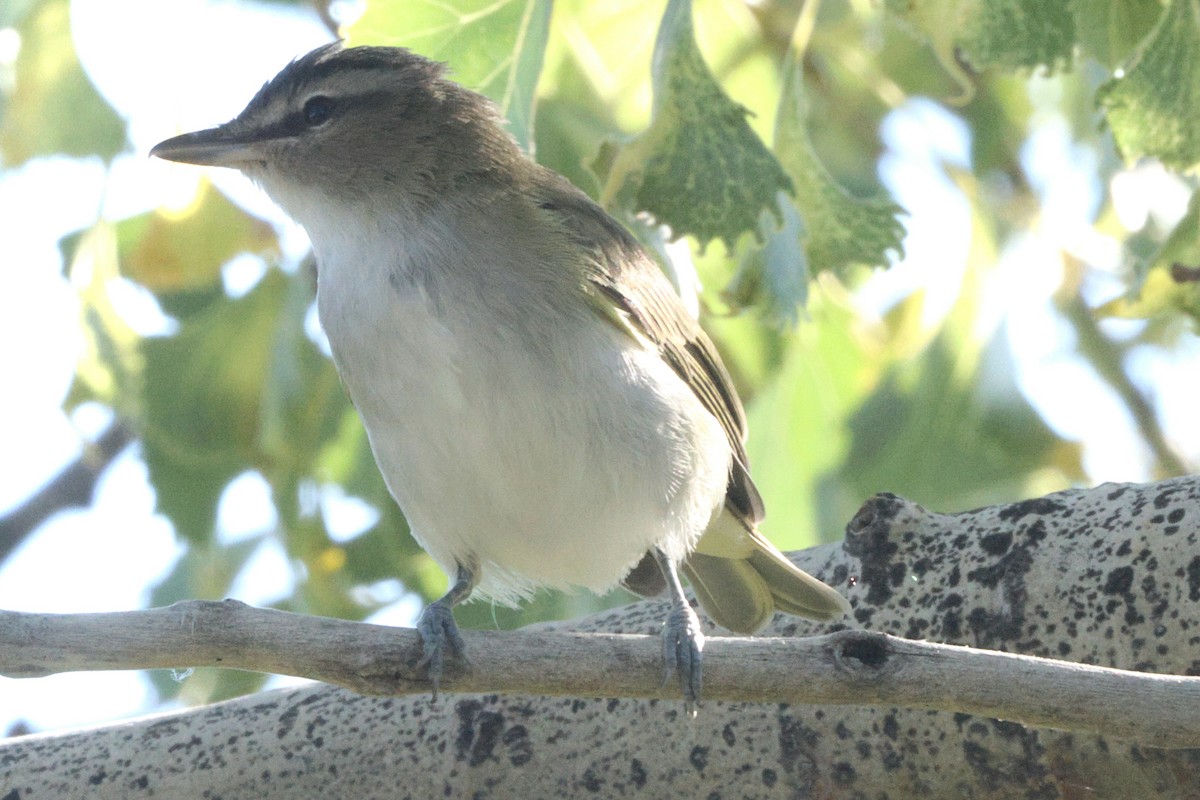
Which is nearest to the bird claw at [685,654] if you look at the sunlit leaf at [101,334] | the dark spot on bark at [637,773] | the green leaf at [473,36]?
the dark spot on bark at [637,773]

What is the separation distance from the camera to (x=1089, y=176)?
5059mm

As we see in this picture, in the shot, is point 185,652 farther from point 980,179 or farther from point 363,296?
point 980,179

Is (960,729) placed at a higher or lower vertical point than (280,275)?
lower

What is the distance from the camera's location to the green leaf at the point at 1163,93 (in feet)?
9.36

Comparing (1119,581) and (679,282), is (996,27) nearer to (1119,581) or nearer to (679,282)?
(679,282)

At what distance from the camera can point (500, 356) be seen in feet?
10.9

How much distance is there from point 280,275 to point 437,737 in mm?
2147

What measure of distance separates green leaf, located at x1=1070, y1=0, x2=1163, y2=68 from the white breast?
49.7 inches

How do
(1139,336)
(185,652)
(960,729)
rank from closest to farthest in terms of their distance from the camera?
(185,652), (960,729), (1139,336)

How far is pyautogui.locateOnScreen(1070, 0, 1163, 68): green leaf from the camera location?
9.65 feet

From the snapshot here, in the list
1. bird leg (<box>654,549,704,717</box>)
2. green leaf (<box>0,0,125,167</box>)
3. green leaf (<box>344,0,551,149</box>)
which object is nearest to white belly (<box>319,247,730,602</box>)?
bird leg (<box>654,549,704,717</box>)

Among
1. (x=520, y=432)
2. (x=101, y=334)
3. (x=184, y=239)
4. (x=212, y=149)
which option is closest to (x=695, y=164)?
(x=520, y=432)

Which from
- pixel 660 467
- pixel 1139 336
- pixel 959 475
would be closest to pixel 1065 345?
pixel 1139 336

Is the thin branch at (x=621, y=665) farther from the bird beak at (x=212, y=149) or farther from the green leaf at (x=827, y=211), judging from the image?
the bird beak at (x=212, y=149)
